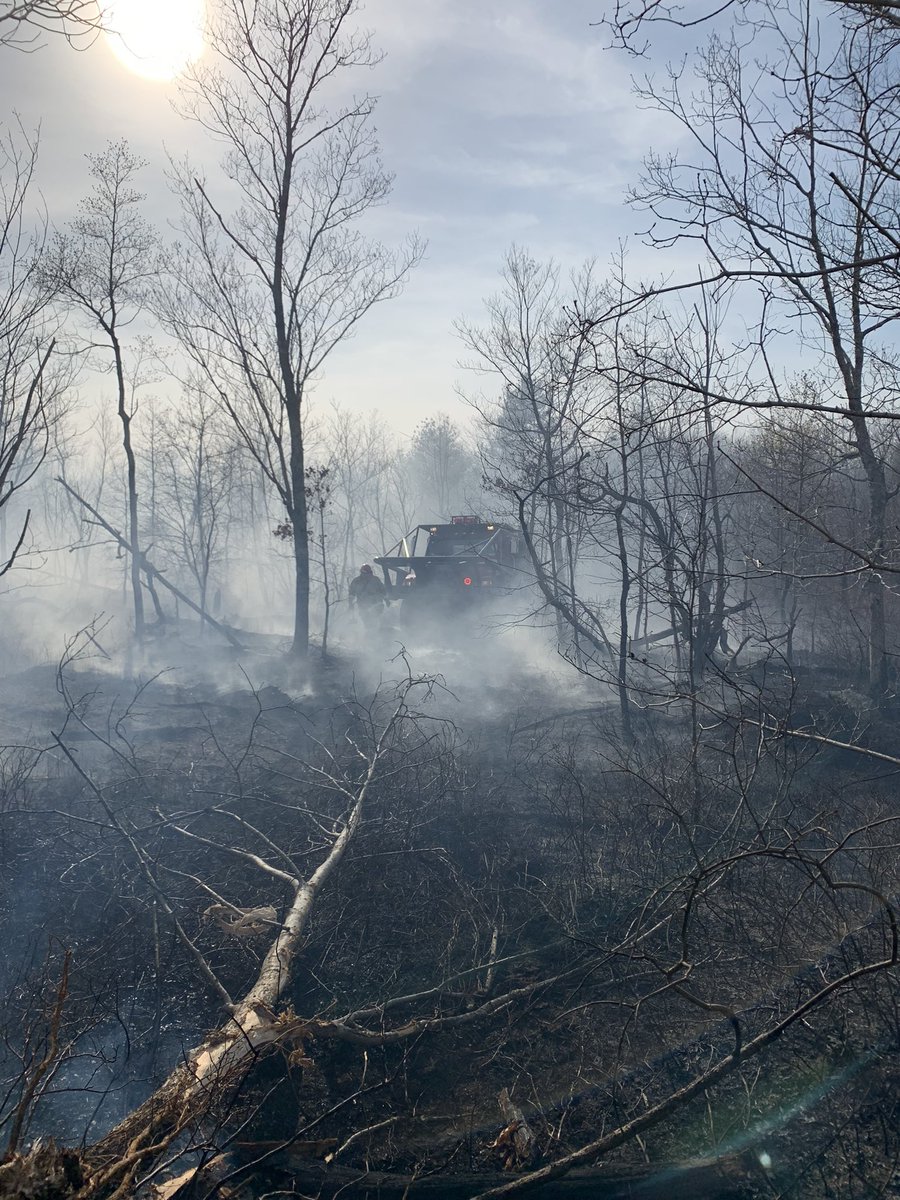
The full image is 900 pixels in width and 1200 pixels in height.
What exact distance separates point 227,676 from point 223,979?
33.6ft

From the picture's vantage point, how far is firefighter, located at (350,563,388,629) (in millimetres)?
18875

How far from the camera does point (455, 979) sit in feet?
16.6

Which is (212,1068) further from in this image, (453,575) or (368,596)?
(368,596)

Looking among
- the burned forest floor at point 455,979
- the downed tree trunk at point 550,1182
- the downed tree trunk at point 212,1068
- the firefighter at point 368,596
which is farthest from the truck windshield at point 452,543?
the downed tree trunk at point 550,1182

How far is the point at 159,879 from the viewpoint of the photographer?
254 inches

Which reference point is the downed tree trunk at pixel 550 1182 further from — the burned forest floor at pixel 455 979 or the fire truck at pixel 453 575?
the fire truck at pixel 453 575

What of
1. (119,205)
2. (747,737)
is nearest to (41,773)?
(747,737)

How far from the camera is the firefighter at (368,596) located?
743 inches

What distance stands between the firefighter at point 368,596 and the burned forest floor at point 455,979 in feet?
30.9

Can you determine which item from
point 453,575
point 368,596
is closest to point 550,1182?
point 453,575

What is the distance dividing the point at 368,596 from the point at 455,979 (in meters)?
14.2

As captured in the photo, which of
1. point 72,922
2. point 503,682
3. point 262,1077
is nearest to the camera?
point 262,1077

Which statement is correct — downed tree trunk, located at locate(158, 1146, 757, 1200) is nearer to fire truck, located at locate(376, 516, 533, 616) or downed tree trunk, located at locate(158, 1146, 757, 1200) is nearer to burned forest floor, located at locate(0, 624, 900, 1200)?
burned forest floor, located at locate(0, 624, 900, 1200)

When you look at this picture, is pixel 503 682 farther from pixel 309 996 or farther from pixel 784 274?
pixel 784 274
